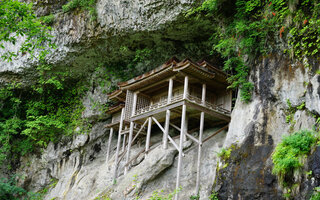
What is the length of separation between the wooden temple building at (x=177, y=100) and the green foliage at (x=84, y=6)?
5537mm

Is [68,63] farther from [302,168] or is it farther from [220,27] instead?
[302,168]

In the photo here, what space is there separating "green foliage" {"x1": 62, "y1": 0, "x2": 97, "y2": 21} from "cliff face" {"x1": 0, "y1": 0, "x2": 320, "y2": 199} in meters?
0.34

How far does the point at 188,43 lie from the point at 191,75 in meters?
4.47

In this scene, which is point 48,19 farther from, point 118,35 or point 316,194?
point 316,194

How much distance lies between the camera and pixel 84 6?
2183 centimetres

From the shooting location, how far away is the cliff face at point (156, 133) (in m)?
11.3

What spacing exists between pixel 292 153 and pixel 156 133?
37.4 ft

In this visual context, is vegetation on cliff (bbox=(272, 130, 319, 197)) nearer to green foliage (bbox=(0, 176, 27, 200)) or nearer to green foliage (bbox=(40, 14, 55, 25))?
green foliage (bbox=(40, 14, 55, 25))

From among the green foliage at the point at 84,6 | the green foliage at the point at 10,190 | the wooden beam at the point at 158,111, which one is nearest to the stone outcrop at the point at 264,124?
the wooden beam at the point at 158,111

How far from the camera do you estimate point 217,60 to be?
19312 mm

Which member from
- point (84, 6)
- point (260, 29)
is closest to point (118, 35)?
point (84, 6)

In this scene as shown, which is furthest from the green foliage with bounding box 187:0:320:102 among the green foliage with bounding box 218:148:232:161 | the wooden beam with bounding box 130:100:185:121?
the wooden beam with bounding box 130:100:185:121

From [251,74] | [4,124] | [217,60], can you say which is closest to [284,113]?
[251,74]

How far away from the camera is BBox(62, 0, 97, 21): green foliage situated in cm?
2085
